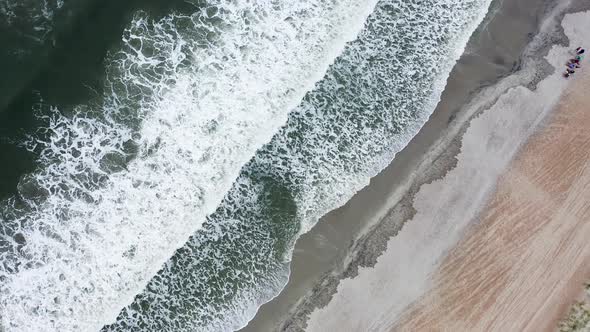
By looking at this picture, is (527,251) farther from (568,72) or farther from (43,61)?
(43,61)

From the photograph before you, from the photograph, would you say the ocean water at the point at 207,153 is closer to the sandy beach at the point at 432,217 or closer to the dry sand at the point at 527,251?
the sandy beach at the point at 432,217

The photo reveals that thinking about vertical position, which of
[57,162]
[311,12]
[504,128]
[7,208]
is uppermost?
[504,128]

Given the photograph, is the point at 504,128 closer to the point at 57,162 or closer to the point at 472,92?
the point at 472,92

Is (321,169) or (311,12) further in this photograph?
(311,12)

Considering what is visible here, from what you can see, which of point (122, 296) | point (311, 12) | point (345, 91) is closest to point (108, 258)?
point (122, 296)

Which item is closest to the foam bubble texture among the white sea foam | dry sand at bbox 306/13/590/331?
the white sea foam

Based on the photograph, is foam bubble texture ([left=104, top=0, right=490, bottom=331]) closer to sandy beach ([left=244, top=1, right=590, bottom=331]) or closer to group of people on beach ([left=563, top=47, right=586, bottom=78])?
sandy beach ([left=244, top=1, right=590, bottom=331])
